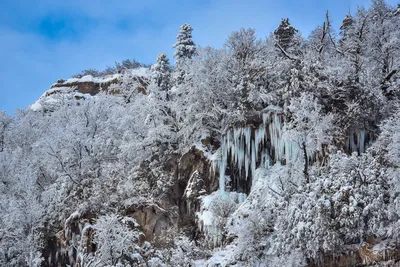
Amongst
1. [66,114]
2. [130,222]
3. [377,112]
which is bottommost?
[130,222]

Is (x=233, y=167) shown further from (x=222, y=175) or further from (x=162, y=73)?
(x=162, y=73)

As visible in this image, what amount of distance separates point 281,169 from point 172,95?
10573mm

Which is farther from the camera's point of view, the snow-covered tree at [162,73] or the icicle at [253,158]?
the snow-covered tree at [162,73]

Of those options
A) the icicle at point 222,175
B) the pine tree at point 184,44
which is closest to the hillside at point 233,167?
the icicle at point 222,175

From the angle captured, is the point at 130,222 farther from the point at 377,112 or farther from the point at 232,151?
the point at 377,112

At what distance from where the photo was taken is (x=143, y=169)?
24969mm

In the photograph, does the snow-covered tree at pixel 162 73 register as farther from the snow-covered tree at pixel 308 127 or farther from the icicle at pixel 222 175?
the snow-covered tree at pixel 308 127

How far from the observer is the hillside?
16766 mm

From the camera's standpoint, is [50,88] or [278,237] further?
[50,88]

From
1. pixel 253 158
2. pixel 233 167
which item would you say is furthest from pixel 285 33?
pixel 233 167

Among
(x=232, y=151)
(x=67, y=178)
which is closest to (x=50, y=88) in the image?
(x=67, y=178)

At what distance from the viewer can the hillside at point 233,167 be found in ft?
55.0

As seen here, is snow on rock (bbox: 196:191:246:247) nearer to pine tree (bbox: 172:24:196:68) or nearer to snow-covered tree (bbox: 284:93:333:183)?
snow-covered tree (bbox: 284:93:333:183)

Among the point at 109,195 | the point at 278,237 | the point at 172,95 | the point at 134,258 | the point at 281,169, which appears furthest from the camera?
the point at 172,95
